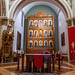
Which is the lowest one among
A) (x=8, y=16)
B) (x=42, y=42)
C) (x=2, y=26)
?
(x=42, y=42)

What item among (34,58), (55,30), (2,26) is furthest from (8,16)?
(55,30)

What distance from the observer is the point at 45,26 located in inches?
705

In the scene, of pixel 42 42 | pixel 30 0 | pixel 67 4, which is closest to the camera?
pixel 67 4

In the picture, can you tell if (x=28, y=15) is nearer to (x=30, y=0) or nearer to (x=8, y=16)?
(x=30, y=0)

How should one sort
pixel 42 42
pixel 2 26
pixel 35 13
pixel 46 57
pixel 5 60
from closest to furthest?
1. pixel 46 57
2. pixel 5 60
3. pixel 2 26
4. pixel 42 42
5. pixel 35 13

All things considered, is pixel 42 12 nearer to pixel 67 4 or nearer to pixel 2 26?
pixel 67 4

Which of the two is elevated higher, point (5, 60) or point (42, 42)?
point (42, 42)

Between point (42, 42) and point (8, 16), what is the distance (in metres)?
8.56

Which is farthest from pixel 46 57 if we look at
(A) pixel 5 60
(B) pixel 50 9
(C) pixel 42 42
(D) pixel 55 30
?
(B) pixel 50 9

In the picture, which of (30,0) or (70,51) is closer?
(70,51)

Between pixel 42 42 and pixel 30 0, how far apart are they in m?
7.98

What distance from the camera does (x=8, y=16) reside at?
10.2 metres

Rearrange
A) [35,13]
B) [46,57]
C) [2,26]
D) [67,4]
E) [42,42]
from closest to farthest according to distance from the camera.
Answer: [46,57], [2,26], [67,4], [42,42], [35,13]

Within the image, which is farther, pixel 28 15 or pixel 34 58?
pixel 28 15
